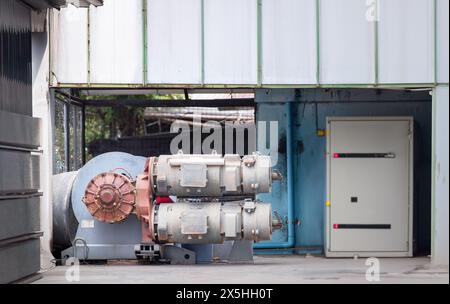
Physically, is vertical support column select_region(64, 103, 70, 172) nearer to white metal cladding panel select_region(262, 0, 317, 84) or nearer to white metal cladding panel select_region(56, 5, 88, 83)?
white metal cladding panel select_region(56, 5, 88, 83)

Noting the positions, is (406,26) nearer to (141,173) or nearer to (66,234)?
(141,173)

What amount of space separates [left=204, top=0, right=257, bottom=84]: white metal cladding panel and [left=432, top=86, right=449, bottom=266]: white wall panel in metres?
3.28

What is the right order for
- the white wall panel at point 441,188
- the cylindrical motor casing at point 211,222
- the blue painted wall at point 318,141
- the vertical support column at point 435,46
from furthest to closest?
the blue painted wall at point 318,141, the vertical support column at point 435,46, the white wall panel at point 441,188, the cylindrical motor casing at point 211,222

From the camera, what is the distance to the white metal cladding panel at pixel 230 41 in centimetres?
1647

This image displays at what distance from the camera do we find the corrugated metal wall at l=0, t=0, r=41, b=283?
12.5 m

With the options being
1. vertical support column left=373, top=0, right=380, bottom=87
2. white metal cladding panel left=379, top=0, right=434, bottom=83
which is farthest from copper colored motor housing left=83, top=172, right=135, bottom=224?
white metal cladding panel left=379, top=0, right=434, bottom=83

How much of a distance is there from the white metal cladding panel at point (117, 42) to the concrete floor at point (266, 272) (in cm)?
332

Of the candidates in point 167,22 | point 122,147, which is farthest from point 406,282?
point 122,147

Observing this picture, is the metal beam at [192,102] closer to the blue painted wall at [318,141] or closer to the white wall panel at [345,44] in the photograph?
the blue painted wall at [318,141]

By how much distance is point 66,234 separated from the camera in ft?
55.5

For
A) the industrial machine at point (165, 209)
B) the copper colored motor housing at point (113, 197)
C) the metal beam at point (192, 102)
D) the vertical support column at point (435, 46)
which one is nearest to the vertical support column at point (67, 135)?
the metal beam at point (192, 102)

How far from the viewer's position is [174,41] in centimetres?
1647

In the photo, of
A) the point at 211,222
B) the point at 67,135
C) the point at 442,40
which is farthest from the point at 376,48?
the point at 67,135

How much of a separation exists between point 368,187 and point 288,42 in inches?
132
